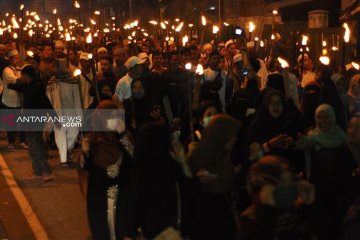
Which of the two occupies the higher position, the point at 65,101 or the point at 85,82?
the point at 85,82

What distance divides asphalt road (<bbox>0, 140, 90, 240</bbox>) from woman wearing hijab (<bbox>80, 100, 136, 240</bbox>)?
1.58 metres

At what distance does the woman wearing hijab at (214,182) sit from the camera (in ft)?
20.8

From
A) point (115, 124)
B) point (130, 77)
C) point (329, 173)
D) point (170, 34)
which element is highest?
point (170, 34)

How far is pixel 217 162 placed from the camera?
6.78 meters

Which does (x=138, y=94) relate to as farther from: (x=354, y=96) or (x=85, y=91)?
(x=85, y=91)

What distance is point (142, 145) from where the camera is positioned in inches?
259

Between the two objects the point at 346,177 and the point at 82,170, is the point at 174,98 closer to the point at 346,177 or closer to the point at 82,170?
the point at 82,170

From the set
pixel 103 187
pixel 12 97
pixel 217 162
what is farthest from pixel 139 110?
pixel 12 97

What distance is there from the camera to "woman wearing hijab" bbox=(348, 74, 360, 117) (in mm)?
10914

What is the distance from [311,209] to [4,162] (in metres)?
10.1

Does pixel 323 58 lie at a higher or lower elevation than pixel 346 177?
higher

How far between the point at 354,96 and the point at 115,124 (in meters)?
4.13

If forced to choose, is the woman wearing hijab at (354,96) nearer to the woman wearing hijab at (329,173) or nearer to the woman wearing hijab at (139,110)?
the woman wearing hijab at (139,110)

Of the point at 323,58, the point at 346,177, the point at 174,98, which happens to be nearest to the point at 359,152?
the point at 346,177
